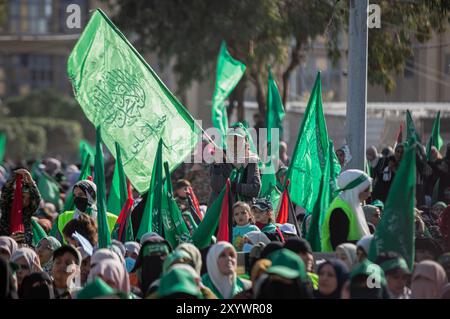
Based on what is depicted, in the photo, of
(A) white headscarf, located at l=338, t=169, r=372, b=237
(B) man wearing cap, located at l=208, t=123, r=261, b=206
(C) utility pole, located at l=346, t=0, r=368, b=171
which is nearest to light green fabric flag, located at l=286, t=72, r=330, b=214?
(C) utility pole, located at l=346, t=0, r=368, b=171

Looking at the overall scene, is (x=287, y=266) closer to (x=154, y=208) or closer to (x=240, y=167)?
(x=154, y=208)

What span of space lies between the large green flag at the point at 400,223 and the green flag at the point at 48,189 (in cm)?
861

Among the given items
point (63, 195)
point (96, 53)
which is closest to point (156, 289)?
point (96, 53)

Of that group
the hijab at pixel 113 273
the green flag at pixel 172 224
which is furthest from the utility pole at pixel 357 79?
the hijab at pixel 113 273

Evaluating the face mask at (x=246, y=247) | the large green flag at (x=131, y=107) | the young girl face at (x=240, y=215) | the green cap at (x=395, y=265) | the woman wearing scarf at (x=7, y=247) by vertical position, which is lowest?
the face mask at (x=246, y=247)

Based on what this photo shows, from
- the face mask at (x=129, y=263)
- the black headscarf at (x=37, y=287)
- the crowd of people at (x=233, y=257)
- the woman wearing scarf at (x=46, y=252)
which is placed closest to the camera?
the crowd of people at (x=233, y=257)

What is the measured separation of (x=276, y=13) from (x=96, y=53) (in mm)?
9653

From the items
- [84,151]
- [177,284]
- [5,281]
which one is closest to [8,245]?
[5,281]

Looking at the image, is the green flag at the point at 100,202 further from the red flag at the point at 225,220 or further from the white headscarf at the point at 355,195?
the white headscarf at the point at 355,195

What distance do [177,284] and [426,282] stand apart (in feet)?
4.99

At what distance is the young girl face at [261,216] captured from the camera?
10391mm

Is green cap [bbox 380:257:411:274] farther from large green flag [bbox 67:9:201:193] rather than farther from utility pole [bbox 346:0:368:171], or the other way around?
utility pole [bbox 346:0:368:171]

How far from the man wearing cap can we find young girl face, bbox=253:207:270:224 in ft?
1.48

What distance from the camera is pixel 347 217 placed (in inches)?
358
